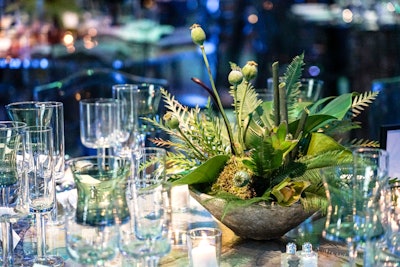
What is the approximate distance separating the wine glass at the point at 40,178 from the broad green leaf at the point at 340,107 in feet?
2.24

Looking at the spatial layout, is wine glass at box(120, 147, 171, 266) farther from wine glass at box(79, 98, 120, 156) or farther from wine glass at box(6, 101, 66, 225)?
wine glass at box(79, 98, 120, 156)

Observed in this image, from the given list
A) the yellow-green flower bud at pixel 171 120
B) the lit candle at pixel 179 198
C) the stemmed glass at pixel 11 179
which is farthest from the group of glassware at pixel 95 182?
the lit candle at pixel 179 198

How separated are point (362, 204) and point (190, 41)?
4.04 metres

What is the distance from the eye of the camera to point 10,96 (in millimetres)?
4957

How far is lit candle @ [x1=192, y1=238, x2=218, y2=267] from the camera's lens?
1673 mm

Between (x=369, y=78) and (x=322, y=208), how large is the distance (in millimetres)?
3664

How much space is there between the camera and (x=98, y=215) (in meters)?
1.39

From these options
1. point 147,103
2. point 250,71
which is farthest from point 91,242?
point 147,103

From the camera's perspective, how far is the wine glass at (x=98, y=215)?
136 cm

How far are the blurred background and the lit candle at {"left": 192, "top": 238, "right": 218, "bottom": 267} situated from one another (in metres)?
3.49

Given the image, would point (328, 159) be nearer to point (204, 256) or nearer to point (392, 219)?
point (392, 219)

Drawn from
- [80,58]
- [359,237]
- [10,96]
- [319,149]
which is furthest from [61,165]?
[80,58]

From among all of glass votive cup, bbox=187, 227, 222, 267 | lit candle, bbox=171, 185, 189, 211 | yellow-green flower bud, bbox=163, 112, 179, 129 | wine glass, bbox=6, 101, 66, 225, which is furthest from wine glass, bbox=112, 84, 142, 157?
glass votive cup, bbox=187, 227, 222, 267

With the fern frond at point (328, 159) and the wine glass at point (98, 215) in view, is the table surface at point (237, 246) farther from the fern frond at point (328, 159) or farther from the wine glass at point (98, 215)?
the wine glass at point (98, 215)
